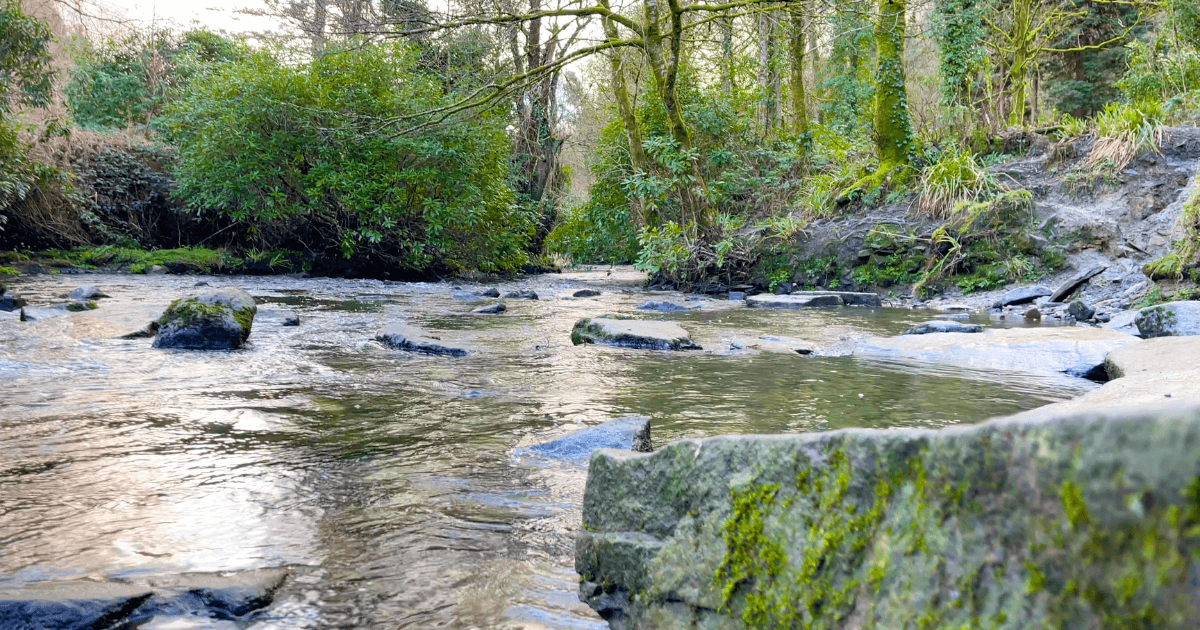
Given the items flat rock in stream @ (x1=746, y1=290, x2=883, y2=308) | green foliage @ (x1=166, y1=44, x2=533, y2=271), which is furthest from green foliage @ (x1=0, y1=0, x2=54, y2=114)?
flat rock in stream @ (x1=746, y1=290, x2=883, y2=308)

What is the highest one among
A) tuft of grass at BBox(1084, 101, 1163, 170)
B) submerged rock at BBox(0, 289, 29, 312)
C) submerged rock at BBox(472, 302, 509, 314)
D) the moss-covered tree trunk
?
the moss-covered tree trunk

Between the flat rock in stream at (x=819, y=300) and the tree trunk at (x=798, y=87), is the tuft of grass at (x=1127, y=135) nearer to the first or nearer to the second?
the flat rock in stream at (x=819, y=300)

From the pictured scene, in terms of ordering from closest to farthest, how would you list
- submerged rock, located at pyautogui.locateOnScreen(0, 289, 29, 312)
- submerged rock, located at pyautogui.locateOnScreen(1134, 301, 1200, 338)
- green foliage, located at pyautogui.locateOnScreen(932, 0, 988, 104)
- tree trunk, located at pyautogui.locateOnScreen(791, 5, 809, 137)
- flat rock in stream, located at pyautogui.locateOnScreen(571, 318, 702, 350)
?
submerged rock, located at pyautogui.locateOnScreen(1134, 301, 1200, 338) → flat rock in stream, located at pyautogui.locateOnScreen(571, 318, 702, 350) → submerged rock, located at pyautogui.locateOnScreen(0, 289, 29, 312) → green foliage, located at pyautogui.locateOnScreen(932, 0, 988, 104) → tree trunk, located at pyautogui.locateOnScreen(791, 5, 809, 137)

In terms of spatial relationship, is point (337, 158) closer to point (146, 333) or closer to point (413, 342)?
point (146, 333)

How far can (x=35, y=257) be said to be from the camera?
14250mm

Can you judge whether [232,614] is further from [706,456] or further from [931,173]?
[931,173]

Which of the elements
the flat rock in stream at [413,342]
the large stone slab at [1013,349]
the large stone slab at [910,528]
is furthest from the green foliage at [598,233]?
the large stone slab at [910,528]

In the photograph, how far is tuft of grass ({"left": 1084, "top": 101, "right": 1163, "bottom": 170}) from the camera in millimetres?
11281

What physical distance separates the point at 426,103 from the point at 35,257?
745cm

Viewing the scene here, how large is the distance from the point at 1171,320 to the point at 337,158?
1245 cm

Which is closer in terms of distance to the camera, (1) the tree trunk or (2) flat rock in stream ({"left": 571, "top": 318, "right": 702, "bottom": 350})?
(2) flat rock in stream ({"left": 571, "top": 318, "right": 702, "bottom": 350})

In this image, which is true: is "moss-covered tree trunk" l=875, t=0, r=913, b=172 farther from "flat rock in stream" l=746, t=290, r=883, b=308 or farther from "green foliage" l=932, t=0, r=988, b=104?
"flat rock in stream" l=746, t=290, r=883, b=308

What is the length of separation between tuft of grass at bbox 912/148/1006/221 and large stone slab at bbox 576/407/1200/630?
11512mm

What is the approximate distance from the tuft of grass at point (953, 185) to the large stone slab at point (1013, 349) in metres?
6.39
